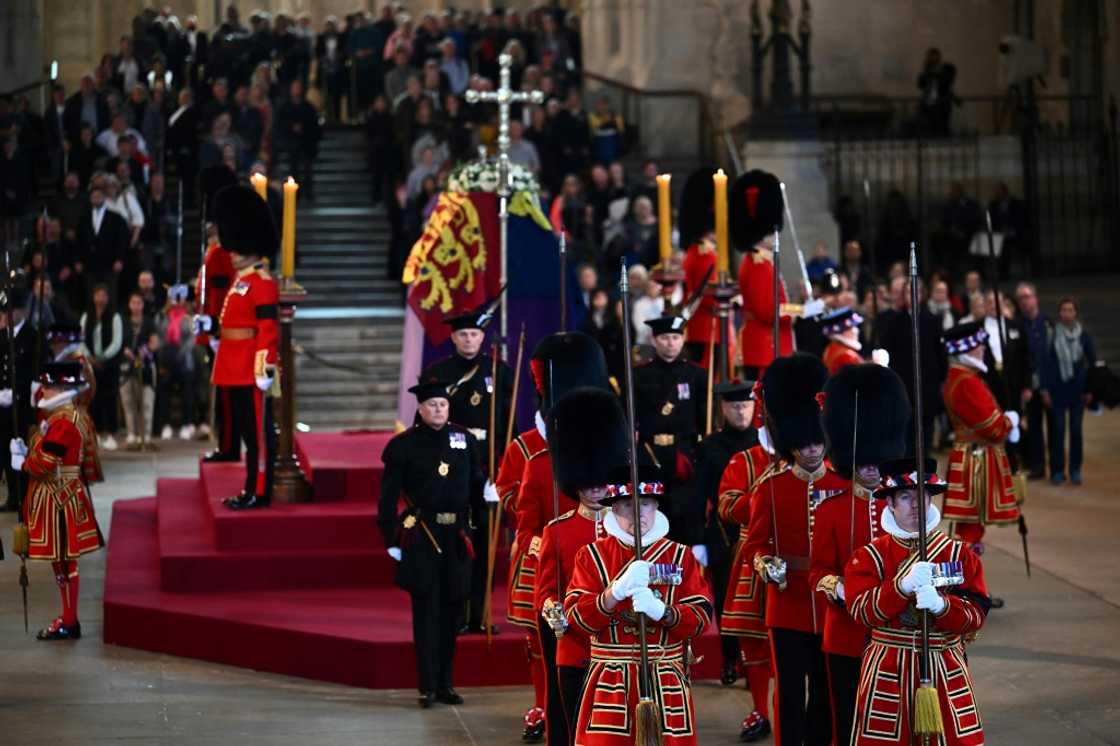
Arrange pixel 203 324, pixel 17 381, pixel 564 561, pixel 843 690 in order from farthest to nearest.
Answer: pixel 17 381, pixel 203 324, pixel 843 690, pixel 564 561

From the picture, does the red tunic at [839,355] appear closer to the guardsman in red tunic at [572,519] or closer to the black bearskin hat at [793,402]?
the black bearskin hat at [793,402]

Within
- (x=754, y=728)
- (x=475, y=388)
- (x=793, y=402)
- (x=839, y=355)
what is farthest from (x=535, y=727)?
(x=839, y=355)

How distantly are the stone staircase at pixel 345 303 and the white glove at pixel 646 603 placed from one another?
1358cm

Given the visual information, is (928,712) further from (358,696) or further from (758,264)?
(758,264)

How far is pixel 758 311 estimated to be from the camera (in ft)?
46.7

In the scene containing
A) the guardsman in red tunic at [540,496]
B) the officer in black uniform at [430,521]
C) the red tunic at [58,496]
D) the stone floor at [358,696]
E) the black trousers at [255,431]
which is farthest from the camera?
the black trousers at [255,431]

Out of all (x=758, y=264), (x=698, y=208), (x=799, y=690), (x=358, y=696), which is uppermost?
(x=698, y=208)

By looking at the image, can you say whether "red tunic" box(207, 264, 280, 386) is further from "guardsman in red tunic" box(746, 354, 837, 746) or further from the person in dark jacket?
the person in dark jacket

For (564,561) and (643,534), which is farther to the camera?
(564,561)

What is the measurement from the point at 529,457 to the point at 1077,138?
62.7 ft

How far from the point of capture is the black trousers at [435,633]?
35.6ft

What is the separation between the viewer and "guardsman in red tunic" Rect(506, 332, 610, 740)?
999 centimetres

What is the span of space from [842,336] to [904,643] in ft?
17.7

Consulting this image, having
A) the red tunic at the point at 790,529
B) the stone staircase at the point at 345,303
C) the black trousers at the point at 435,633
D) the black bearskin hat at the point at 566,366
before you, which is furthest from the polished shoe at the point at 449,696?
the stone staircase at the point at 345,303
